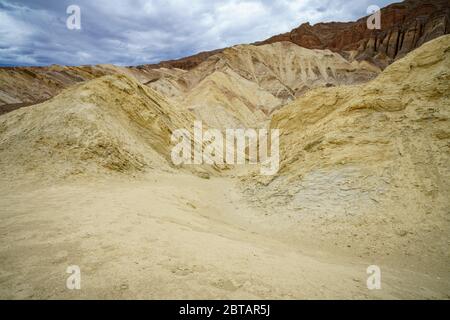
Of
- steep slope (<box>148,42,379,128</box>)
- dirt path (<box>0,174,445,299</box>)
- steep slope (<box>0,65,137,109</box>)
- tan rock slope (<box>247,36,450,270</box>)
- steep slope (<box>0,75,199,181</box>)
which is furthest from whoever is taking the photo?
steep slope (<box>148,42,379,128</box>)

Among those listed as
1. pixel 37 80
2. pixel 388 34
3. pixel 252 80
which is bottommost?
pixel 37 80

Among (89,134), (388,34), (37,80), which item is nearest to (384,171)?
(89,134)

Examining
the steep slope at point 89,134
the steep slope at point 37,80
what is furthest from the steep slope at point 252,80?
the steep slope at point 89,134

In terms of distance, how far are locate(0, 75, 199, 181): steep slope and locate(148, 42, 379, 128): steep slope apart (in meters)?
16.7

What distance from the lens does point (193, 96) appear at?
38.3m

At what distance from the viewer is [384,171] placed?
7555 mm

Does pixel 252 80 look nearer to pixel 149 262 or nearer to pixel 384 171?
pixel 384 171

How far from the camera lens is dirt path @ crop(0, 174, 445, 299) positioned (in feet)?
10.3

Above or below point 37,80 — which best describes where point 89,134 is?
below

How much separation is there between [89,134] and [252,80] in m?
39.8

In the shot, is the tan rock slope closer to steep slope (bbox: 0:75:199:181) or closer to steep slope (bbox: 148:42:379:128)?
steep slope (bbox: 0:75:199:181)

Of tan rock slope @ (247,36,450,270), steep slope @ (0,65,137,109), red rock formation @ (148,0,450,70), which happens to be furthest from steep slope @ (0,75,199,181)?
red rock formation @ (148,0,450,70)
